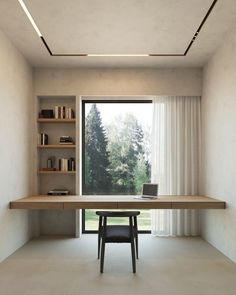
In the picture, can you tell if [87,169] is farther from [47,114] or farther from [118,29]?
[118,29]

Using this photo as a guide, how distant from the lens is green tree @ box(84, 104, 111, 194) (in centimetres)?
595

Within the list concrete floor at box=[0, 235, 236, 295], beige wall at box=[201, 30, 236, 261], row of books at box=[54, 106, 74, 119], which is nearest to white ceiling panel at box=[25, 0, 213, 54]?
beige wall at box=[201, 30, 236, 261]

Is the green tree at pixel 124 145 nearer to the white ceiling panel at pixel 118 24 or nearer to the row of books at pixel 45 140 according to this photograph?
the row of books at pixel 45 140

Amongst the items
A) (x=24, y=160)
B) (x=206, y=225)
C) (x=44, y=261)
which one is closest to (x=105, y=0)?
(x=24, y=160)

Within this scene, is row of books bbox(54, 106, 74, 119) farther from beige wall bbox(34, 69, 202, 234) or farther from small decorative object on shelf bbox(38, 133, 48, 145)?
small decorative object on shelf bbox(38, 133, 48, 145)

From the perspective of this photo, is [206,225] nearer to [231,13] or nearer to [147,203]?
[147,203]

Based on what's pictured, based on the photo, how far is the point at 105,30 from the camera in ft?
13.5

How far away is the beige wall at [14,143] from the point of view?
4.21m

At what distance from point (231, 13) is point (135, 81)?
2.15 meters

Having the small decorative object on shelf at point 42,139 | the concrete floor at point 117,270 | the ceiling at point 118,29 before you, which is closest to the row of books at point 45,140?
the small decorative object on shelf at point 42,139

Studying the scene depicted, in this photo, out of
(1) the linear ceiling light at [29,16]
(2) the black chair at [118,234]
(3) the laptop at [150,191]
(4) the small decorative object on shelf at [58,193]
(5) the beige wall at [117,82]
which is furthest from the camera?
(5) the beige wall at [117,82]

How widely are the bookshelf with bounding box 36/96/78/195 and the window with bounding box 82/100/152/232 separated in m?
0.28

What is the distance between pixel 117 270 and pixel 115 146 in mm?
2608

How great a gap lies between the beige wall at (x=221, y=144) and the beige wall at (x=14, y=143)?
2762 millimetres
